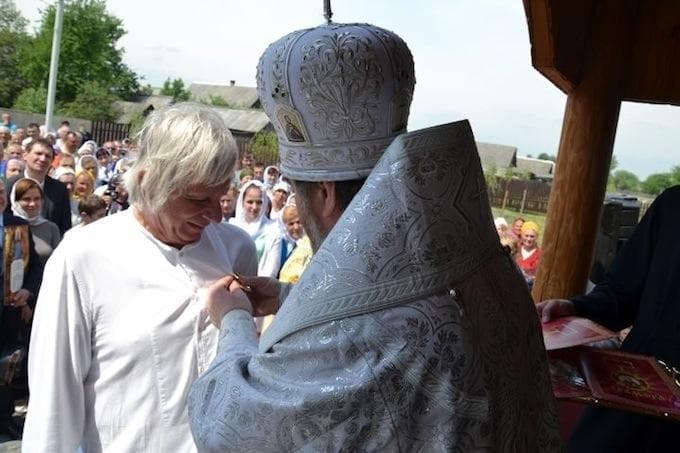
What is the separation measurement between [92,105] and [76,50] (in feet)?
22.9

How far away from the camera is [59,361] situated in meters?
1.89

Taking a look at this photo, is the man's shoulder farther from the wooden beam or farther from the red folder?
the wooden beam

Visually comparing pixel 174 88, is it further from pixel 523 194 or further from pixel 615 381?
pixel 615 381

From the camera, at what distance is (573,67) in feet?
12.8

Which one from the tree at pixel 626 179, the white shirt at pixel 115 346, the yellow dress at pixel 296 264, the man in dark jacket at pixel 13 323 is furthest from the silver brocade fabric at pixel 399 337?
the tree at pixel 626 179

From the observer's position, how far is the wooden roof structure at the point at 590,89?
385cm

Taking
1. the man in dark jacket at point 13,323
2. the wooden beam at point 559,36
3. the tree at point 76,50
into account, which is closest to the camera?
the wooden beam at point 559,36

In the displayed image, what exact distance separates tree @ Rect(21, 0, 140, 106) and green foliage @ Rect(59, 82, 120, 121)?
177cm

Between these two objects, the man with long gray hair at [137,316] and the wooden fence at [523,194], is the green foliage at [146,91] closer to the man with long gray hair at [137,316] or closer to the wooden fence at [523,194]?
the wooden fence at [523,194]

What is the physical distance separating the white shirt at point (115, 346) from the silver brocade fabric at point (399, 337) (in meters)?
0.74

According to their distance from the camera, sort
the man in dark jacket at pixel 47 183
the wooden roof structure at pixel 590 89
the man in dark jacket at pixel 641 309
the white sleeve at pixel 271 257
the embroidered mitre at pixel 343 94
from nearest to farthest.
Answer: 1. the embroidered mitre at pixel 343 94
2. the man in dark jacket at pixel 641 309
3. the wooden roof structure at pixel 590 89
4. the white sleeve at pixel 271 257
5. the man in dark jacket at pixel 47 183

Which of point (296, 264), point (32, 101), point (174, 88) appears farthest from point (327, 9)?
point (174, 88)

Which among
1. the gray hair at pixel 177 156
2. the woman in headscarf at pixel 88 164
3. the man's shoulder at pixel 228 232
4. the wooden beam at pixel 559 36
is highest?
the wooden beam at pixel 559 36

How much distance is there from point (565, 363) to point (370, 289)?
0.96 metres
